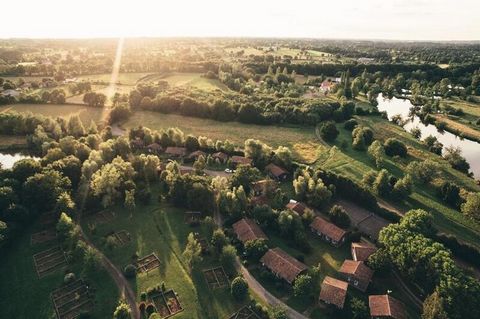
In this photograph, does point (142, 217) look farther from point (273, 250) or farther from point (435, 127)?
point (435, 127)

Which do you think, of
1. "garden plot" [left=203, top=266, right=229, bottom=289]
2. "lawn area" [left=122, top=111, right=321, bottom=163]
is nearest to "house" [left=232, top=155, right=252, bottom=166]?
"lawn area" [left=122, top=111, right=321, bottom=163]

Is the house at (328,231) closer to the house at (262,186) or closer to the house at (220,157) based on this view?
the house at (262,186)

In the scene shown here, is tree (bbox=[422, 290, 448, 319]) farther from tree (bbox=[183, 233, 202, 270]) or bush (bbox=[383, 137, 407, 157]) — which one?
bush (bbox=[383, 137, 407, 157])

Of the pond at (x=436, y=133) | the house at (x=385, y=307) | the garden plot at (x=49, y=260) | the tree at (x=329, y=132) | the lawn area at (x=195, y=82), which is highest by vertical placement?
the lawn area at (x=195, y=82)

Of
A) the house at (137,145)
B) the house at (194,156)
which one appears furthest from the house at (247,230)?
the house at (137,145)

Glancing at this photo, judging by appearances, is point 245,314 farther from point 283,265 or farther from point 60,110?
point 60,110

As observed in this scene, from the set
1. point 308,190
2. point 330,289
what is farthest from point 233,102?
point 330,289

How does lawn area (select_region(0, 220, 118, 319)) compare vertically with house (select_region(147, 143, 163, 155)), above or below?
below
